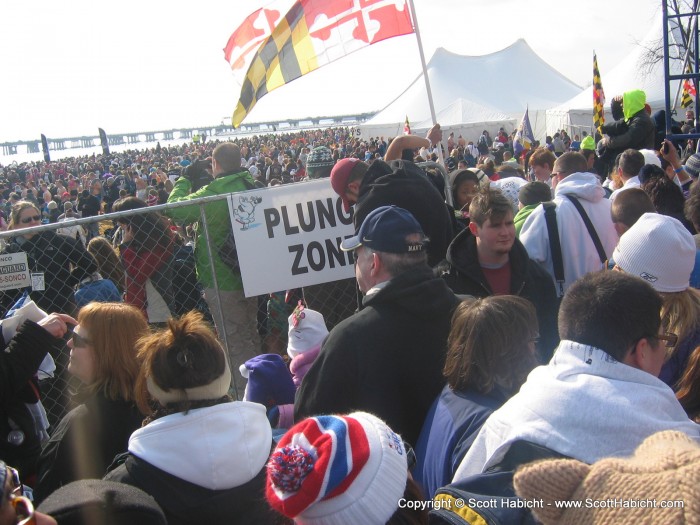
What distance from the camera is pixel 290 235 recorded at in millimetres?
4734

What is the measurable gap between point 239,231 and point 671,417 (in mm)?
3486

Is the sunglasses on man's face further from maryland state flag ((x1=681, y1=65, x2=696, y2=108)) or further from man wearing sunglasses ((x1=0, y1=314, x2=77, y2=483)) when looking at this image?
maryland state flag ((x1=681, y1=65, x2=696, y2=108))

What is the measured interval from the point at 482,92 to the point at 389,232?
3348cm

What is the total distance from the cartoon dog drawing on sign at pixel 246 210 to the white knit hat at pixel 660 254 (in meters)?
2.72

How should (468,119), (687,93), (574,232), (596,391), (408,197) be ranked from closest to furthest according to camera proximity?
(596,391) → (408,197) → (574,232) → (687,93) → (468,119)

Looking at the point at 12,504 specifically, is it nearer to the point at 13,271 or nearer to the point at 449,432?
the point at 449,432

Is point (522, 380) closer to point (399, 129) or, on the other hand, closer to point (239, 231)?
point (239, 231)

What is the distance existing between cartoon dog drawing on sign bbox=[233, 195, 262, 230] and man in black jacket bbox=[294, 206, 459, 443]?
6.95 feet

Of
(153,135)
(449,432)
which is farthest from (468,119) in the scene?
(153,135)

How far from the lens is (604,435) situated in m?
1.61

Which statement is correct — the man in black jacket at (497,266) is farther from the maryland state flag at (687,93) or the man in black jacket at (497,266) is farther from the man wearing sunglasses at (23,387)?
the maryland state flag at (687,93)

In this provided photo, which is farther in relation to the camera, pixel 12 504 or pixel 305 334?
pixel 305 334

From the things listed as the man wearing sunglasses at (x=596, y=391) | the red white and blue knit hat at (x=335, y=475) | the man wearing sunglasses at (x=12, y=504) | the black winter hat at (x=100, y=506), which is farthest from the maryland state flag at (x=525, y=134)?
the man wearing sunglasses at (x=12, y=504)

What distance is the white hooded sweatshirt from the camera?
4.16m
